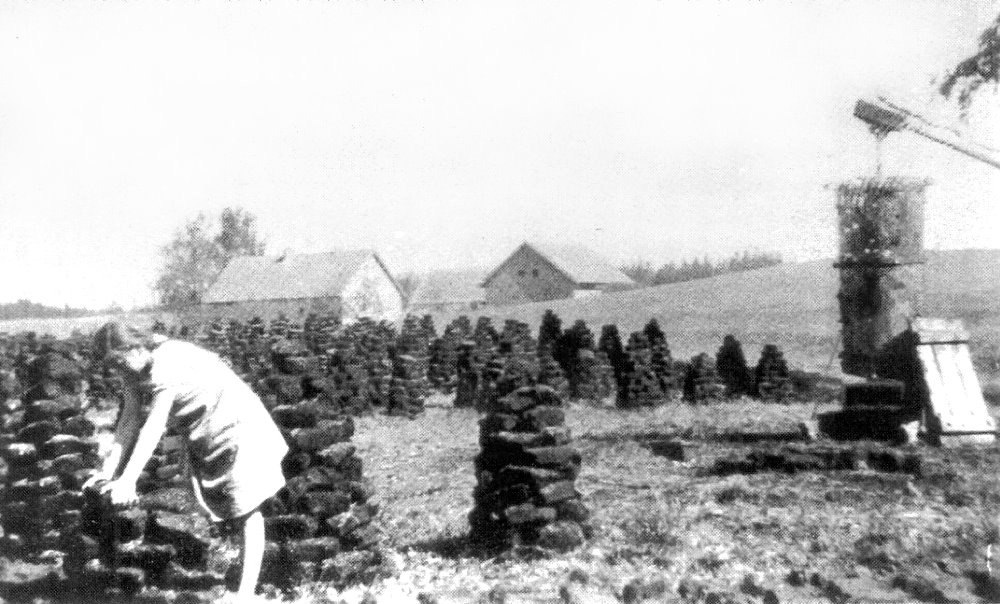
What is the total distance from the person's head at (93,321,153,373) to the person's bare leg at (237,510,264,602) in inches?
45.7

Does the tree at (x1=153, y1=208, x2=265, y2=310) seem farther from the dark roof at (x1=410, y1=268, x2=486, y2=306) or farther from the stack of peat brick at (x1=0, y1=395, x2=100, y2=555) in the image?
the stack of peat brick at (x1=0, y1=395, x2=100, y2=555)

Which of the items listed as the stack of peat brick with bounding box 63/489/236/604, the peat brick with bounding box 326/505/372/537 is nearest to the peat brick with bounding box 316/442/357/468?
the peat brick with bounding box 326/505/372/537

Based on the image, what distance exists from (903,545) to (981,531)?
78cm

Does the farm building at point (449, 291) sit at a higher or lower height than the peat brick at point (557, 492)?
higher

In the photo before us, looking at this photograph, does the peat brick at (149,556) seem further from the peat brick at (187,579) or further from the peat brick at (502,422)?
the peat brick at (502,422)

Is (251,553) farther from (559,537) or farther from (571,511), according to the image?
(571,511)

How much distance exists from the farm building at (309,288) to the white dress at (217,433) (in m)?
57.0

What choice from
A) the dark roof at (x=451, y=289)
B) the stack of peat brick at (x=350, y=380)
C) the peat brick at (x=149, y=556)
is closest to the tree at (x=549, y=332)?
the stack of peat brick at (x=350, y=380)

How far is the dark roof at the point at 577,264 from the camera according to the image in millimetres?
76500

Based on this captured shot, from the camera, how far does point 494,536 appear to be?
7.70 m

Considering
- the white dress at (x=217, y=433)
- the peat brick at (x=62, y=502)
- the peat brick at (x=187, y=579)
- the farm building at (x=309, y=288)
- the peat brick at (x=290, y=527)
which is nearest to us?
the white dress at (x=217, y=433)

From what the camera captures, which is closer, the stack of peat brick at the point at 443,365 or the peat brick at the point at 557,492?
the peat brick at the point at 557,492

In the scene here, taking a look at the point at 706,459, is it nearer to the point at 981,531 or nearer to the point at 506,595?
the point at 981,531

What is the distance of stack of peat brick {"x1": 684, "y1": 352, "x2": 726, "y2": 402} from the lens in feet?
66.0
